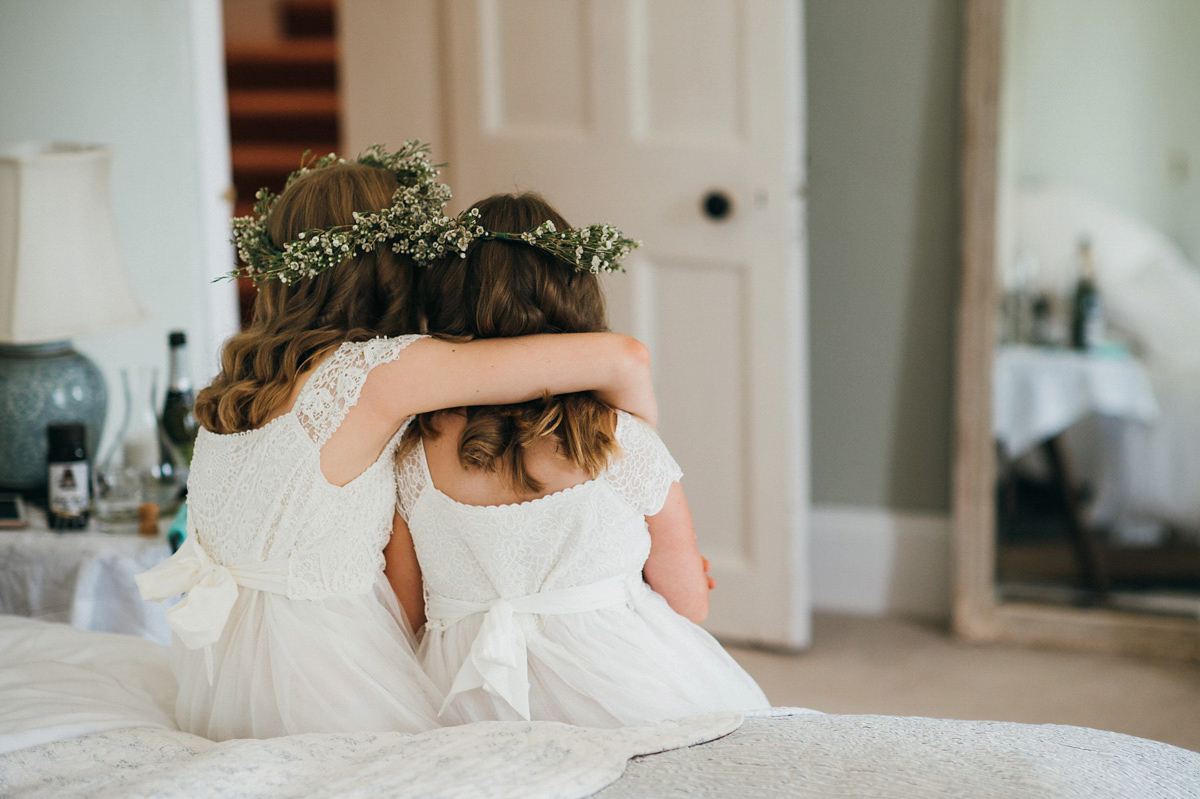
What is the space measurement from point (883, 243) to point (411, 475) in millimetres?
1862

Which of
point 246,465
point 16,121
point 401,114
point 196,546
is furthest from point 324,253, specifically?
point 401,114

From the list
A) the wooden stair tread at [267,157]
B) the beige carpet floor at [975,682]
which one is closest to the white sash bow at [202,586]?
the beige carpet floor at [975,682]

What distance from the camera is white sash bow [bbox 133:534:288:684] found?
1.39 m

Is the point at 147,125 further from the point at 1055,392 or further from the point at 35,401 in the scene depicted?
the point at 1055,392

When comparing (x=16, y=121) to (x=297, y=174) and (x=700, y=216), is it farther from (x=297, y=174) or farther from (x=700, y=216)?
(x=700, y=216)

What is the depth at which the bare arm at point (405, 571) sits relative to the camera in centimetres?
148

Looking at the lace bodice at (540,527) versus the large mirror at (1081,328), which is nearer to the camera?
the lace bodice at (540,527)

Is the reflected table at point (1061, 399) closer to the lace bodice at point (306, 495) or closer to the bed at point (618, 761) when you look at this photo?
the bed at point (618, 761)

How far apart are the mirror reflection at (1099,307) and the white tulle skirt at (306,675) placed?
6.21 ft

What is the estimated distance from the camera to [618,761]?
108 cm

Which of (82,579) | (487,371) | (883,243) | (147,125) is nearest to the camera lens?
(487,371)

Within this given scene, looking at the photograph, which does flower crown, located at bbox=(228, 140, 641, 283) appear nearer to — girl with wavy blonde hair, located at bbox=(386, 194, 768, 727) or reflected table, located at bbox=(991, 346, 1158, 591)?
girl with wavy blonde hair, located at bbox=(386, 194, 768, 727)

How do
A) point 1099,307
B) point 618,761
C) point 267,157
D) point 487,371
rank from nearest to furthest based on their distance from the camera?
point 618,761, point 487,371, point 1099,307, point 267,157

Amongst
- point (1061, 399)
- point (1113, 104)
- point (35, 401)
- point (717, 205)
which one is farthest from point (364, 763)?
point (1113, 104)
